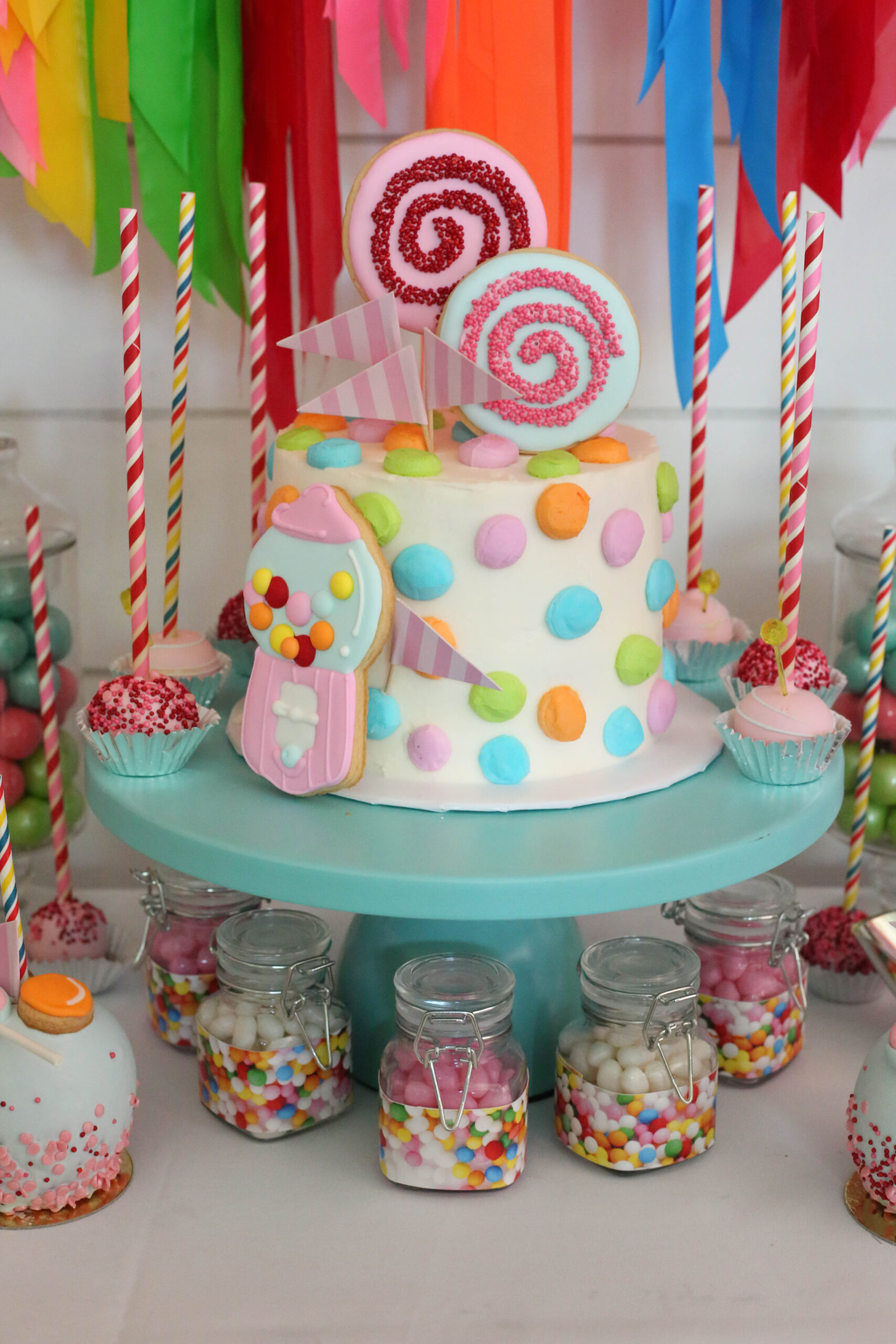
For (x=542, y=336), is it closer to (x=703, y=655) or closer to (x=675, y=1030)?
(x=703, y=655)

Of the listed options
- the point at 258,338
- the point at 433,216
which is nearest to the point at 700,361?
the point at 433,216

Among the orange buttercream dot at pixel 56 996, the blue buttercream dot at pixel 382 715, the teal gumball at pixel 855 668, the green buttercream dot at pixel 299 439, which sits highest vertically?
the green buttercream dot at pixel 299 439

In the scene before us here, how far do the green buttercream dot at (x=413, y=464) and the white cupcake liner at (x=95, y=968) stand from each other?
69 cm

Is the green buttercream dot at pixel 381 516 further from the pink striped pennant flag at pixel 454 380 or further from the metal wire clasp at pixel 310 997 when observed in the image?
the metal wire clasp at pixel 310 997

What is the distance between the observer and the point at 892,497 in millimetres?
1583

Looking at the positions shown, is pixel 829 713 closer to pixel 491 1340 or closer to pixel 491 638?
pixel 491 638

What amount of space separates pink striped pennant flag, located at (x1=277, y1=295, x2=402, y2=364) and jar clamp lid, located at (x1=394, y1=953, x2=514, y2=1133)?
1.75ft

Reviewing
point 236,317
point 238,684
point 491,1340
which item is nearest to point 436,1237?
point 491,1340

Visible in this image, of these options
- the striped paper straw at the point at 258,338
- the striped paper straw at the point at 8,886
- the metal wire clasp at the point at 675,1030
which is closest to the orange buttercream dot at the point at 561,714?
the metal wire clasp at the point at 675,1030

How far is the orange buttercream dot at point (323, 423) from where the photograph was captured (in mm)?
1333

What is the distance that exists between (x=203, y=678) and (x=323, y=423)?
0.92 feet

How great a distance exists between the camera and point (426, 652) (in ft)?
3.70

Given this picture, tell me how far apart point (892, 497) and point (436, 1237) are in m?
0.95

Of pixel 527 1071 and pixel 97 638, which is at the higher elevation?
pixel 97 638
